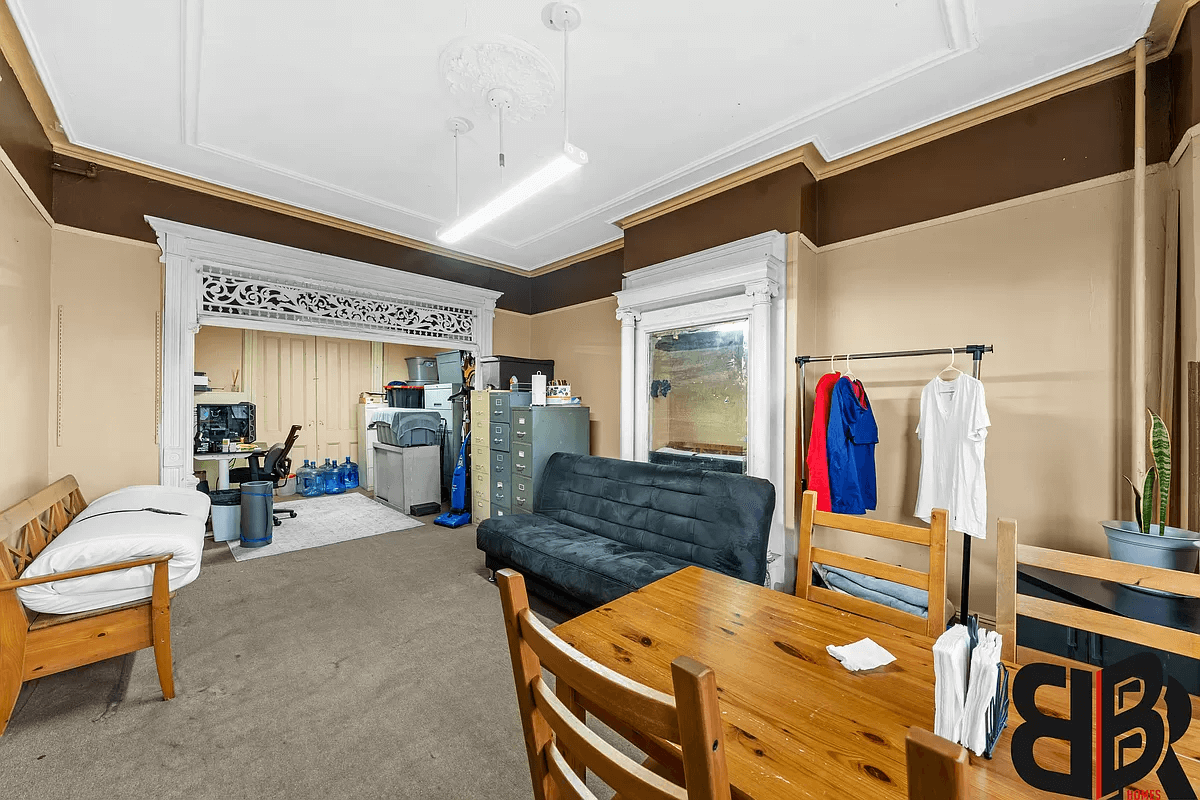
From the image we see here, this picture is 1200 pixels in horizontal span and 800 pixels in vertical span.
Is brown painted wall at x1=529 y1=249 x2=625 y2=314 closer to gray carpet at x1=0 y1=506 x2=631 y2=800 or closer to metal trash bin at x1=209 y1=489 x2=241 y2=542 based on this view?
gray carpet at x1=0 y1=506 x2=631 y2=800

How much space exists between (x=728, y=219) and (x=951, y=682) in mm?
3360

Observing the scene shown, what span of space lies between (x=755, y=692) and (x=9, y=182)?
4069 mm

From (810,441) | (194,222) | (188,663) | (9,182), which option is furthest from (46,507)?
(810,441)

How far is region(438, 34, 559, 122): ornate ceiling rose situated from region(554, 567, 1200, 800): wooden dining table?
2506mm

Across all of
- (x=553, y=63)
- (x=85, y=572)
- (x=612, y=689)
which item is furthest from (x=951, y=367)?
(x=85, y=572)

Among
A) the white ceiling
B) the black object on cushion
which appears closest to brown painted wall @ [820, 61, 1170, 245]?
the white ceiling

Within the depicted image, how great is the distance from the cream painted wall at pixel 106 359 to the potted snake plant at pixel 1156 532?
18.8 feet

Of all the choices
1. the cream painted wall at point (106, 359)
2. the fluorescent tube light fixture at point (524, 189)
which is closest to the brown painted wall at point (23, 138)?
the cream painted wall at point (106, 359)

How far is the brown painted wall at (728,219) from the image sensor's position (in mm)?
3246

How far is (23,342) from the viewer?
2.67m

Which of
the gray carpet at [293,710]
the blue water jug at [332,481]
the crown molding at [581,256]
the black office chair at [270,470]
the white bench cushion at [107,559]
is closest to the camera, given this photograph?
the gray carpet at [293,710]

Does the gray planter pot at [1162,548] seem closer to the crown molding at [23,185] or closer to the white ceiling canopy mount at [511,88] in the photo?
the white ceiling canopy mount at [511,88]

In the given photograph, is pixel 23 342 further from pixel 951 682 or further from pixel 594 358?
pixel 951 682

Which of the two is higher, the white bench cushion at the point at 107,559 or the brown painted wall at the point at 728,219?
the brown painted wall at the point at 728,219
